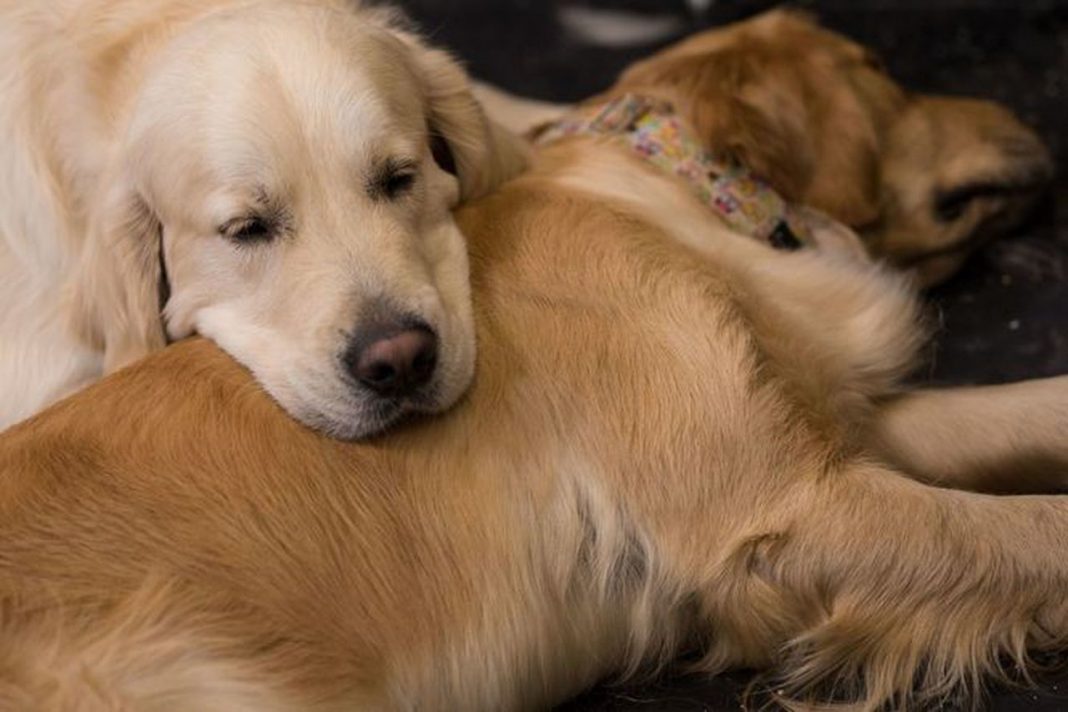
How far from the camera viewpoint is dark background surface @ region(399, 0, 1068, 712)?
200 centimetres

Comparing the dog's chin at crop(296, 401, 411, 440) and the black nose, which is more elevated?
the black nose

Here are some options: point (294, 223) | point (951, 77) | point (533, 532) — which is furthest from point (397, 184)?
point (951, 77)

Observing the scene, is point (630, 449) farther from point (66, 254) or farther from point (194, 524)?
point (66, 254)

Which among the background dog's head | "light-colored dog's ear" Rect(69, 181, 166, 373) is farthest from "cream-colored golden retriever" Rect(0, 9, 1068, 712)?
the background dog's head

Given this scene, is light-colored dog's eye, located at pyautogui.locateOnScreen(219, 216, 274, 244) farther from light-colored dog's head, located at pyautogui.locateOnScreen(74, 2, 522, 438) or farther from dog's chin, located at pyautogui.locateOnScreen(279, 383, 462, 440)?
dog's chin, located at pyautogui.locateOnScreen(279, 383, 462, 440)

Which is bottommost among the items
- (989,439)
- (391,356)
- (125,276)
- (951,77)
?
(951,77)

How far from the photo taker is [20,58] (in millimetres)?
1800

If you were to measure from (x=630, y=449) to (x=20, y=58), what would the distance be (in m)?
0.90

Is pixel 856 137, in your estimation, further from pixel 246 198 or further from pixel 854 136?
pixel 246 198

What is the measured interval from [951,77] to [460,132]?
4.40ft

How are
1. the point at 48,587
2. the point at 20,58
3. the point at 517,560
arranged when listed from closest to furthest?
1. the point at 48,587
2. the point at 517,560
3. the point at 20,58

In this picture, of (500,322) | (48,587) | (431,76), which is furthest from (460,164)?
(48,587)

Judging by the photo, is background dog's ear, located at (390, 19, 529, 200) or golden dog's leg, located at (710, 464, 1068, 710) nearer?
golden dog's leg, located at (710, 464, 1068, 710)

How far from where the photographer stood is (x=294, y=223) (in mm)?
1500
